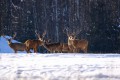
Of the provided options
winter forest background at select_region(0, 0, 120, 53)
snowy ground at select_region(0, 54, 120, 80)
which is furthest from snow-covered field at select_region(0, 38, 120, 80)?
winter forest background at select_region(0, 0, 120, 53)

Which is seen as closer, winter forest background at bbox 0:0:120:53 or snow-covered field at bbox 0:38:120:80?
snow-covered field at bbox 0:38:120:80

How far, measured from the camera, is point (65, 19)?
4266cm

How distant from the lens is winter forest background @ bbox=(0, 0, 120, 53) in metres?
36.2

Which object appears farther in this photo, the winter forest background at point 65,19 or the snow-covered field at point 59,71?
the winter forest background at point 65,19

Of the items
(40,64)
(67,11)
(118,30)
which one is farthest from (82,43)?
(67,11)

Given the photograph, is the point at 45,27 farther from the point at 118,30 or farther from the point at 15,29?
the point at 118,30

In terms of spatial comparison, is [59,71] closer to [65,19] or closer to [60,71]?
[60,71]

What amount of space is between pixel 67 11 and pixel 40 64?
34.9 m

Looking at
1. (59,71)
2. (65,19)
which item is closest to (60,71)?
(59,71)

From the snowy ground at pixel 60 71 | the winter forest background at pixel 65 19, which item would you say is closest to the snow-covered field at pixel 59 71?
the snowy ground at pixel 60 71

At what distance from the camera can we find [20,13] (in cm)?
4122

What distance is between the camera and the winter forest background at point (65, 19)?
36.2 meters

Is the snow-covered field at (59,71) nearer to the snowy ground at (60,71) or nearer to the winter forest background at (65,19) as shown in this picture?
the snowy ground at (60,71)

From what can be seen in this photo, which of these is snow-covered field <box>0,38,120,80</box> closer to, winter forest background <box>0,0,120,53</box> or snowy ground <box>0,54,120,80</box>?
snowy ground <box>0,54,120,80</box>
